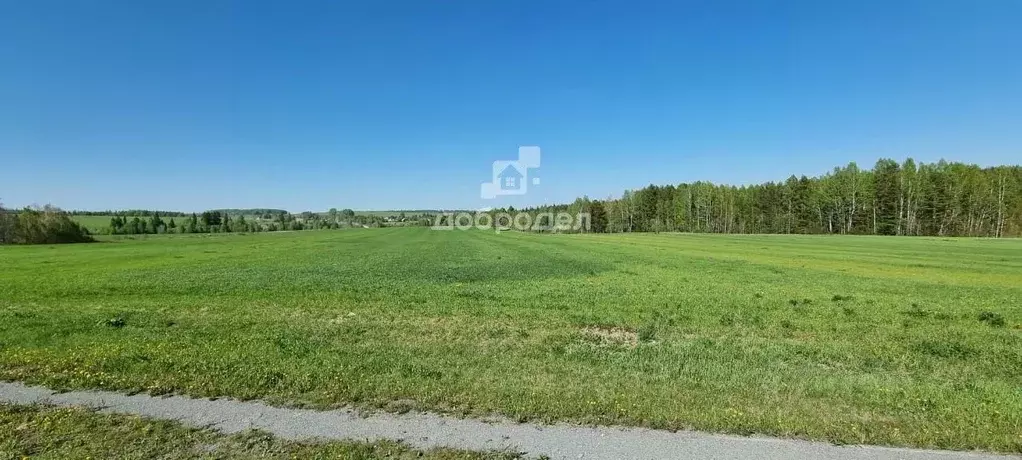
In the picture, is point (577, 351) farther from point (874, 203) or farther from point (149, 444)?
point (874, 203)

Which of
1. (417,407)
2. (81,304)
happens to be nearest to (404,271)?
(81,304)

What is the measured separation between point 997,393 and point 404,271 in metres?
27.9

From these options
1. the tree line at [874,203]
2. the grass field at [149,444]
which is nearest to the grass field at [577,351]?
the grass field at [149,444]

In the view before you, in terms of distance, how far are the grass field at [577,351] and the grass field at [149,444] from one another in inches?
46.5

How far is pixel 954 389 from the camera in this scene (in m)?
8.16

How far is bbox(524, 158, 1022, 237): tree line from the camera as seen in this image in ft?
323

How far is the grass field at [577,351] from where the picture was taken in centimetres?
705

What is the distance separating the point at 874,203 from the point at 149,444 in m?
134

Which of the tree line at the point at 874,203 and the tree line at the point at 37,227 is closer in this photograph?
the tree line at the point at 37,227

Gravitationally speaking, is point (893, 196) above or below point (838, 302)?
above

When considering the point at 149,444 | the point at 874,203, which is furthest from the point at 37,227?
the point at 874,203

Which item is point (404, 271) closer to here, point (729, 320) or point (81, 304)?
point (81, 304)

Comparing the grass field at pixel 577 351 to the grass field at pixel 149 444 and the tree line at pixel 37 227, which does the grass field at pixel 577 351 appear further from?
the tree line at pixel 37 227

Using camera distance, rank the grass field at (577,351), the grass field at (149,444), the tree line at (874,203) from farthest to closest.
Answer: the tree line at (874,203), the grass field at (577,351), the grass field at (149,444)
